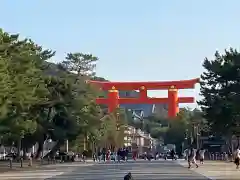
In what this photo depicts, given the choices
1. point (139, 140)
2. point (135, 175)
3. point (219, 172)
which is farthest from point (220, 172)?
point (139, 140)

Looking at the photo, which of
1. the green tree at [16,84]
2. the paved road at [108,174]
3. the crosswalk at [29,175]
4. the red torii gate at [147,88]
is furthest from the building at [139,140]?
the crosswalk at [29,175]

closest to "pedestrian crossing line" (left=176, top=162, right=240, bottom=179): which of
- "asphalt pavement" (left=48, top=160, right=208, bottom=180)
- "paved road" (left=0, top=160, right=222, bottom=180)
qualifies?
"paved road" (left=0, top=160, right=222, bottom=180)

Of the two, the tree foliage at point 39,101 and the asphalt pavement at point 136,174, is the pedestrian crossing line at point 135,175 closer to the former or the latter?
the asphalt pavement at point 136,174

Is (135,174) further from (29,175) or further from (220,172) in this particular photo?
(29,175)

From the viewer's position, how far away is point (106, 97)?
10831cm

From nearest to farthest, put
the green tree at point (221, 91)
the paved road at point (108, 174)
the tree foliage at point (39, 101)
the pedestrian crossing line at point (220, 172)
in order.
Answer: the paved road at point (108, 174) < the pedestrian crossing line at point (220, 172) < the tree foliage at point (39, 101) < the green tree at point (221, 91)

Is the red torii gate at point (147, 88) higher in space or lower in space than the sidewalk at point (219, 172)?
higher

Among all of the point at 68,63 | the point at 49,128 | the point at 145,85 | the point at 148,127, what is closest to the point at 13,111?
the point at 49,128

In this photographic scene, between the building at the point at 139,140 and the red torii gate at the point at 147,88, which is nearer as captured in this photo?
the red torii gate at the point at 147,88

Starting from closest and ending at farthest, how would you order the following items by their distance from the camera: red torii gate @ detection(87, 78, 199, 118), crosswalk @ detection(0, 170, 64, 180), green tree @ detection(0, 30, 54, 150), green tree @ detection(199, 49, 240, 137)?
crosswalk @ detection(0, 170, 64, 180), green tree @ detection(0, 30, 54, 150), green tree @ detection(199, 49, 240, 137), red torii gate @ detection(87, 78, 199, 118)

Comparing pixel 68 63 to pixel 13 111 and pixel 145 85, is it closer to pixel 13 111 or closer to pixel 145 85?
pixel 145 85

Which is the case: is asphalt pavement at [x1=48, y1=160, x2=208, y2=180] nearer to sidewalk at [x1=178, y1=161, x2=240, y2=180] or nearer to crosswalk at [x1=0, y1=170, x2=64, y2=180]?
sidewalk at [x1=178, y1=161, x2=240, y2=180]

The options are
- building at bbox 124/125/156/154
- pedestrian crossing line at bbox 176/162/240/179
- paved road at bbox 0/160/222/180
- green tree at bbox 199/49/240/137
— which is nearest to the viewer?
paved road at bbox 0/160/222/180

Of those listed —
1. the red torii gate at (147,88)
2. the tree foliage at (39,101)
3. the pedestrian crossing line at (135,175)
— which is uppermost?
the red torii gate at (147,88)
